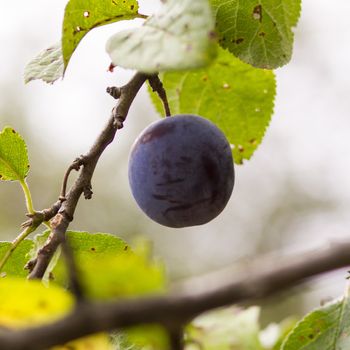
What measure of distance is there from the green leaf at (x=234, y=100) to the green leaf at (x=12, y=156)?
0.25m

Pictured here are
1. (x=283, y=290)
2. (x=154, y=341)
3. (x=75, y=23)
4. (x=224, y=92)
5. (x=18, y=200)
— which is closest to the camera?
(x=283, y=290)

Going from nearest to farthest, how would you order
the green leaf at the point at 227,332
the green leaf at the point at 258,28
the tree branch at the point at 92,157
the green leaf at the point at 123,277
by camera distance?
the green leaf at the point at 123,277 < the tree branch at the point at 92,157 < the green leaf at the point at 258,28 < the green leaf at the point at 227,332

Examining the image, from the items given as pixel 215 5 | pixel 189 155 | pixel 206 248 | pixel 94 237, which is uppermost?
pixel 215 5

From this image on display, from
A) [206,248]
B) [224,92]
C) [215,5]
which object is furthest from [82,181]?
[206,248]

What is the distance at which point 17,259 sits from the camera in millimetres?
965

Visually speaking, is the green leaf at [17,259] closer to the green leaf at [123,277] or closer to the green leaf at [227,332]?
the green leaf at [227,332]

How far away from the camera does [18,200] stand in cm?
771

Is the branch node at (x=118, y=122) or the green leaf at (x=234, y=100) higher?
the branch node at (x=118, y=122)

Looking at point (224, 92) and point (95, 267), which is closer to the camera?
point (95, 267)

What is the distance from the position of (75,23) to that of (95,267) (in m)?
0.53

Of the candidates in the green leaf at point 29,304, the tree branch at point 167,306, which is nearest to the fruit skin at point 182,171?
the green leaf at point 29,304

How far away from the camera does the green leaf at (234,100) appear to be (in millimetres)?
1185

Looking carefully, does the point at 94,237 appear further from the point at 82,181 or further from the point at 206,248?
the point at 206,248

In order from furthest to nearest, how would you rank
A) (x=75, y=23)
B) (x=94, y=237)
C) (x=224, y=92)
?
1. (x=224, y=92)
2. (x=94, y=237)
3. (x=75, y=23)
